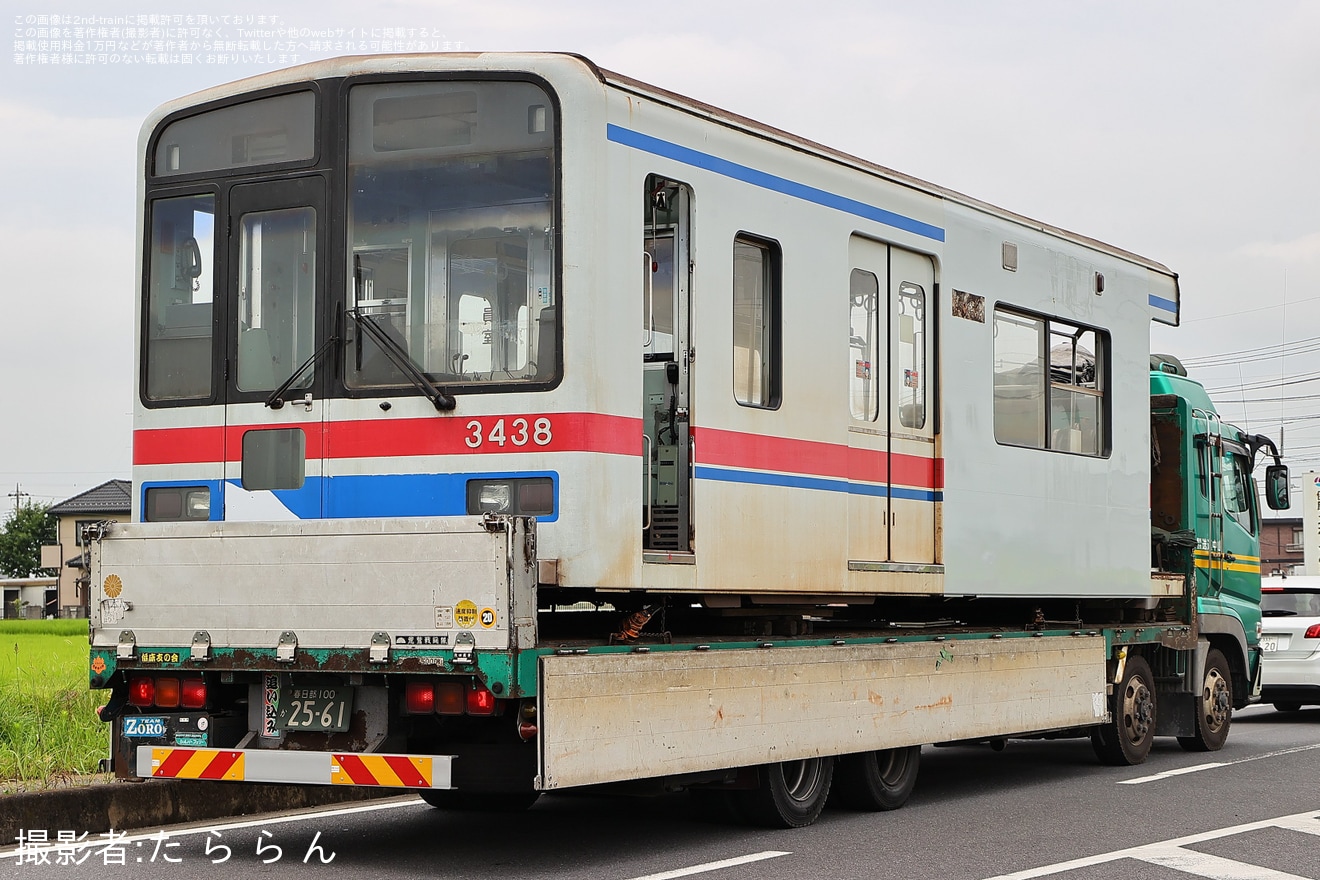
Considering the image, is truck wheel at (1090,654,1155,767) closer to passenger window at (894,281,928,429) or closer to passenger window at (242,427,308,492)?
passenger window at (894,281,928,429)

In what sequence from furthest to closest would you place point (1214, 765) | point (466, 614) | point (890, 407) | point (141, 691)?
point (1214, 765)
point (890, 407)
point (141, 691)
point (466, 614)

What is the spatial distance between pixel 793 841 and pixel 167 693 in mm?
3236

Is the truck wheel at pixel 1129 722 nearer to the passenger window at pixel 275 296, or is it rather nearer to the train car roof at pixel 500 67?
the train car roof at pixel 500 67

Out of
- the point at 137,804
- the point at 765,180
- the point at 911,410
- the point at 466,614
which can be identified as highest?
the point at 765,180

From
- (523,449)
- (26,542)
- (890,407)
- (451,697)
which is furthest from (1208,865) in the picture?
(26,542)

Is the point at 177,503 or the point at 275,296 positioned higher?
the point at 275,296

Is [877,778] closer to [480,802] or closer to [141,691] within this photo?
[480,802]

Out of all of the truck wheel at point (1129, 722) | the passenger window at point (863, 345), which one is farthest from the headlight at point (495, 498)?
the truck wheel at point (1129, 722)

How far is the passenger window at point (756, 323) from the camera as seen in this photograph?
873 cm

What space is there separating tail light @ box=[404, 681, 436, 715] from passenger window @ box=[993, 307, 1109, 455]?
493 cm

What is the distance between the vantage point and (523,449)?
763 centimetres

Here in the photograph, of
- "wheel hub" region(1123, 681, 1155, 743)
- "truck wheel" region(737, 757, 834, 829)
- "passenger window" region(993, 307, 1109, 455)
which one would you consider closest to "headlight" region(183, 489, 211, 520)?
"truck wheel" region(737, 757, 834, 829)

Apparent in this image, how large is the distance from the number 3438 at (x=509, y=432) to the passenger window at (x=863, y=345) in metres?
2.51

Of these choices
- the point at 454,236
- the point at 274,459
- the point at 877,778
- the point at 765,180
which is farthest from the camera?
the point at 877,778
